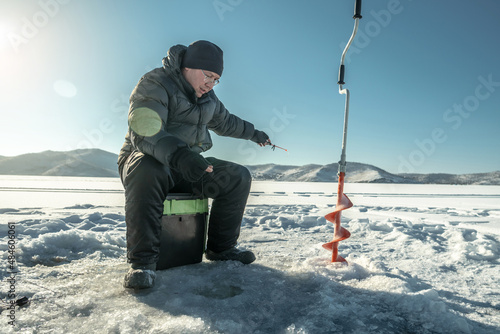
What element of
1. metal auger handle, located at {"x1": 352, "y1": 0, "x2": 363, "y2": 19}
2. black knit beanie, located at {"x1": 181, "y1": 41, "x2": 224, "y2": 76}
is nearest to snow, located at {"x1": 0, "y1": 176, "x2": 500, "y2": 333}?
black knit beanie, located at {"x1": 181, "y1": 41, "x2": 224, "y2": 76}

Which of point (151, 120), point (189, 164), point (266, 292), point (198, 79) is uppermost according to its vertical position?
point (198, 79)

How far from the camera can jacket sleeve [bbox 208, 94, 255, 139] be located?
2.35 meters

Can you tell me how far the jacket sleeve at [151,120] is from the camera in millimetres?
1491

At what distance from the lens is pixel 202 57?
188 centimetres

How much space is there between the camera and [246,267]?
1.80 metres

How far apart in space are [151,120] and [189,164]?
0.37 meters

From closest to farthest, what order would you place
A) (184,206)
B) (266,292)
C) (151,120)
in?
1. (266,292)
2. (151,120)
3. (184,206)

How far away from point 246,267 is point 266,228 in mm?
1713

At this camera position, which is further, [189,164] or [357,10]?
[357,10]

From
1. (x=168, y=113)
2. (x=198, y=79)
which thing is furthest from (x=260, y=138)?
(x=168, y=113)

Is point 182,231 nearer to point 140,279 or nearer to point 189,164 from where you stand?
point 140,279

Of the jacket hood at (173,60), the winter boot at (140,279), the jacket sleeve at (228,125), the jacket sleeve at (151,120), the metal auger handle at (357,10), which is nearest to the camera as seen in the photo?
the winter boot at (140,279)

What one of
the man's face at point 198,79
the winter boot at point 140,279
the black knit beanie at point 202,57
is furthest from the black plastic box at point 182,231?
the black knit beanie at point 202,57

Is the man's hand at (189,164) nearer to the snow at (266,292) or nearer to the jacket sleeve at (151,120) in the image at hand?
the jacket sleeve at (151,120)
